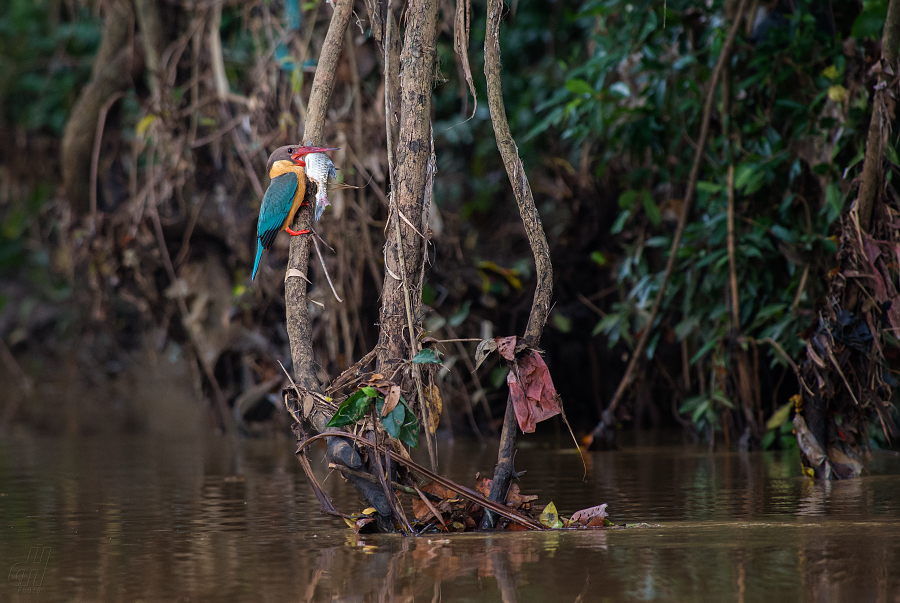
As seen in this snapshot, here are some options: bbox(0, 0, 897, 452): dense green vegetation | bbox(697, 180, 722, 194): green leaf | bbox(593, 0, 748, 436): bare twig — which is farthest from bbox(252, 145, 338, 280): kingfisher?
bbox(697, 180, 722, 194): green leaf

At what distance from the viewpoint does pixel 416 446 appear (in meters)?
2.71

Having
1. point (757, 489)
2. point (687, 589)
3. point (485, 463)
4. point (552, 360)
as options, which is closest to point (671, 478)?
point (757, 489)

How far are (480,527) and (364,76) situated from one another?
384 centimetres

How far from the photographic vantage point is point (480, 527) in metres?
2.86

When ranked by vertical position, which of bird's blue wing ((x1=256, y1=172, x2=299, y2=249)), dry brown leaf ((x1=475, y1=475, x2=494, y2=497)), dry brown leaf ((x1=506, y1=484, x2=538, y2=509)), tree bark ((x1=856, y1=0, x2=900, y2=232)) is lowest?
dry brown leaf ((x1=506, y1=484, x2=538, y2=509))

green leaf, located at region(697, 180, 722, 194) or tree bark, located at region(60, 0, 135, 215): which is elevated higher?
tree bark, located at region(60, 0, 135, 215)

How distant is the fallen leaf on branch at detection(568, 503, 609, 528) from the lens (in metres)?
2.79

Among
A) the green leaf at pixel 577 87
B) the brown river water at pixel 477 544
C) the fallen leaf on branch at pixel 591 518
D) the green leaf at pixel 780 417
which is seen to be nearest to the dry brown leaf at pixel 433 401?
the brown river water at pixel 477 544

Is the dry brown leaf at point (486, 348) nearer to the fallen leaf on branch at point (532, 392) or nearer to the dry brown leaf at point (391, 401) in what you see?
the fallen leaf on branch at point (532, 392)

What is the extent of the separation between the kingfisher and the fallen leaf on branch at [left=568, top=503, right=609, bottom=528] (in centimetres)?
115

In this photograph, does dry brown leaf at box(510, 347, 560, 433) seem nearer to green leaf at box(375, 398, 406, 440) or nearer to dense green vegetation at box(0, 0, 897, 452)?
green leaf at box(375, 398, 406, 440)

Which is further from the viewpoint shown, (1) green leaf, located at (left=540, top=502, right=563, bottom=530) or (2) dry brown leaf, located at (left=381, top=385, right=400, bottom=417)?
(1) green leaf, located at (left=540, top=502, right=563, bottom=530)

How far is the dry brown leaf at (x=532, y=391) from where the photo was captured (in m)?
2.74

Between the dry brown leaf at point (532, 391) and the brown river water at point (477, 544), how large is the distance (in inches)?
13.0
